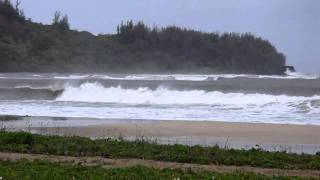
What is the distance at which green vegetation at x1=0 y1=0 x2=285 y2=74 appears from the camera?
84.8m

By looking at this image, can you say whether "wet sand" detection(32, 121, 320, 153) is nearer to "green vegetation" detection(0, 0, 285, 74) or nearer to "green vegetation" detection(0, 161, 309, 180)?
"green vegetation" detection(0, 161, 309, 180)

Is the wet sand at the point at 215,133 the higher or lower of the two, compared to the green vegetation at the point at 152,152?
lower

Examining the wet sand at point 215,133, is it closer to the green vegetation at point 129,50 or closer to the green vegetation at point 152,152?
the green vegetation at point 152,152

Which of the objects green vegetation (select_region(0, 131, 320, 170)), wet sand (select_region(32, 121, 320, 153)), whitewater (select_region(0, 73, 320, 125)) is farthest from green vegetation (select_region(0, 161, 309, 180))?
whitewater (select_region(0, 73, 320, 125))

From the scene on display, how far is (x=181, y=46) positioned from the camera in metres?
102

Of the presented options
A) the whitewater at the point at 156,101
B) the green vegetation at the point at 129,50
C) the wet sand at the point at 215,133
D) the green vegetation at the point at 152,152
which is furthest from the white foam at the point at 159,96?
the green vegetation at the point at 129,50

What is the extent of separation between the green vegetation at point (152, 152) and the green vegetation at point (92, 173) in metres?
1.56

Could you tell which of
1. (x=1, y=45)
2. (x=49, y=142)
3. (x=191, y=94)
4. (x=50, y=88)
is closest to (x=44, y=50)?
(x=1, y=45)

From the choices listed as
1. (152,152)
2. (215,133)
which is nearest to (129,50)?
(215,133)

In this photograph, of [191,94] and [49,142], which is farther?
[191,94]

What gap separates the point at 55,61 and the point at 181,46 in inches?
1007

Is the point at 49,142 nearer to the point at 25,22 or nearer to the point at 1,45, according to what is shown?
the point at 1,45

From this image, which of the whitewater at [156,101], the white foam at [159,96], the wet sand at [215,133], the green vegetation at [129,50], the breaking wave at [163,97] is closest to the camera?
the wet sand at [215,133]

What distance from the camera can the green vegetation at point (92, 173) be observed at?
28.3ft
